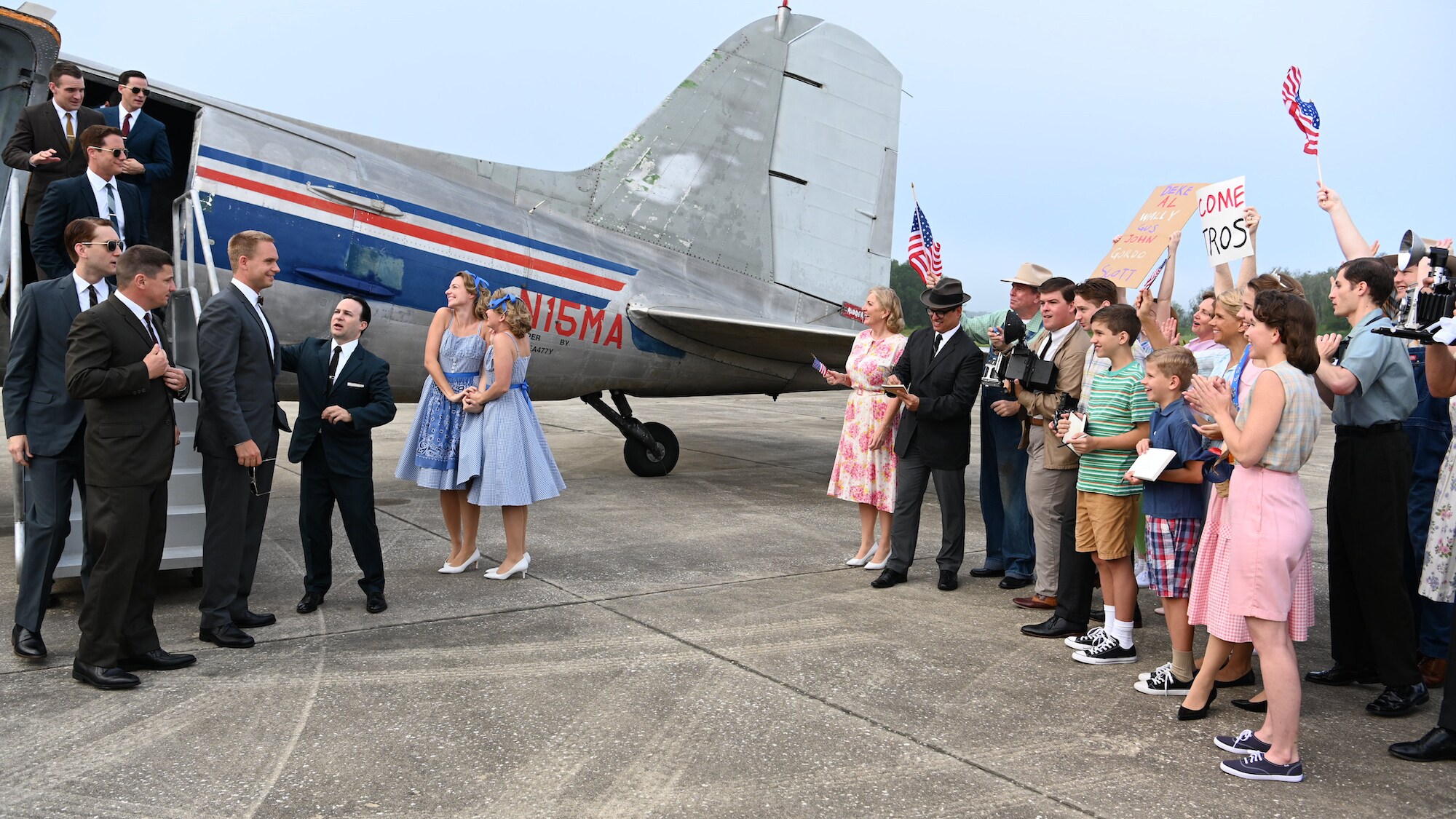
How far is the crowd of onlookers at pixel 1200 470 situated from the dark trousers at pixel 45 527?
13.6 ft

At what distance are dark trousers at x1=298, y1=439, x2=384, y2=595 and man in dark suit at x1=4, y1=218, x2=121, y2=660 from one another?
105 centimetres

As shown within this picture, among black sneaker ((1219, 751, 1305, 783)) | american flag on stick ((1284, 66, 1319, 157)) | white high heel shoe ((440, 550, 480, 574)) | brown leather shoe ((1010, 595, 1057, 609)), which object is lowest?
white high heel shoe ((440, 550, 480, 574))

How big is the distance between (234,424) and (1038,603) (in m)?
4.30

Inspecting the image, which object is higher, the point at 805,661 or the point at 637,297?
the point at 637,297

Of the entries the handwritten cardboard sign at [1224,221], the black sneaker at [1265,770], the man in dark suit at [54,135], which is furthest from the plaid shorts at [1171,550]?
the man in dark suit at [54,135]

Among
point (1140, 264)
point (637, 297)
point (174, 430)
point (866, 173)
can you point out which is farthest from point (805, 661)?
point (866, 173)

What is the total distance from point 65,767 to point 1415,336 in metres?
4.95

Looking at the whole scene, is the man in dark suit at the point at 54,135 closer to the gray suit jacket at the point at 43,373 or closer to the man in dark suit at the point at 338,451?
the gray suit jacket at the point at 43,373

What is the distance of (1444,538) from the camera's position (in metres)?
4.00

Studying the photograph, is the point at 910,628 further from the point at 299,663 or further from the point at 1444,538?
the point at 299,663

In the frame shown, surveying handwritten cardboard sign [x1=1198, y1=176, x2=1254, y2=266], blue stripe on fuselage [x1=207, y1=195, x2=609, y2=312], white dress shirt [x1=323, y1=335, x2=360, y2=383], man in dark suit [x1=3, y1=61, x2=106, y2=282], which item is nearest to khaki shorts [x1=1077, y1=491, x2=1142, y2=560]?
handwritten cardboard sign [x1=1198, y1=176, x2=1254, y2=266]

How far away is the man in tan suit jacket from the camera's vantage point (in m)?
5.24

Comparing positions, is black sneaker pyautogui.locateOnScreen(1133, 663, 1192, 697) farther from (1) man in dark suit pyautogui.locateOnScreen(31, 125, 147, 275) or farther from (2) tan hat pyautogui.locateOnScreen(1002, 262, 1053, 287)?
(1) man in dark suit pyautogui.locateOnScreen(31, 125, 147, 275)

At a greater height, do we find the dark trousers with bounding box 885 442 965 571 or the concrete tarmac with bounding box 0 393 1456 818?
the dark trousers with bounding box 885 442 965 571
